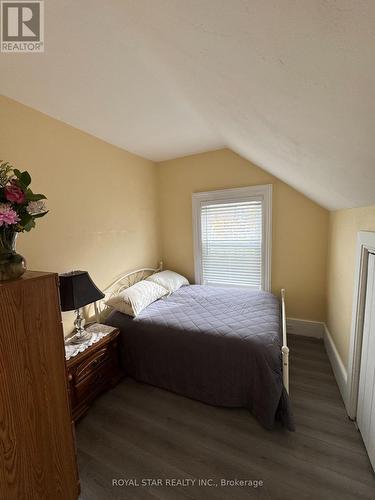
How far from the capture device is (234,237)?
3.28 metres

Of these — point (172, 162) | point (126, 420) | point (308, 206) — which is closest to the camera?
point (126, 420)

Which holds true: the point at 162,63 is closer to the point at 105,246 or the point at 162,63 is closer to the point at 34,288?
the point at 34,288

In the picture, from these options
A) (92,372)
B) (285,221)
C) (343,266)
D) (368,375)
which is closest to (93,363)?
(92,372)

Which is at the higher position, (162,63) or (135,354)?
(162,63)

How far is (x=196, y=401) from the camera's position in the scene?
200 centimetres

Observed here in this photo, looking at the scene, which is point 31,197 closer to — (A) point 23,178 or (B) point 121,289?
(A) point 23,178

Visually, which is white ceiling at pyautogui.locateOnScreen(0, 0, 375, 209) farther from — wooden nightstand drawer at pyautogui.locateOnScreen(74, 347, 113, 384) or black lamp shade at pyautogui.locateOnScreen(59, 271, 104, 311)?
wooden nightstand drawer at pyautogui.locateOnScreen(74, 347, 113, 384)

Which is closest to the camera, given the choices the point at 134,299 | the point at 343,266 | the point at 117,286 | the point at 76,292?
the point at 76,292

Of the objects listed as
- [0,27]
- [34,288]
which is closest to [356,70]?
[34,288]

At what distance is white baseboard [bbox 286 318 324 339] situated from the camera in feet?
9.62

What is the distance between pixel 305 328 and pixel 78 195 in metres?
3.36

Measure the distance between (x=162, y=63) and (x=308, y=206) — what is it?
8.04 ft

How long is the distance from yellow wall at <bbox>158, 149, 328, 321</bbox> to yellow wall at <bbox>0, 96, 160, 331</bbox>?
2.23 ft

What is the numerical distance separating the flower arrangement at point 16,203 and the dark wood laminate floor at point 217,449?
5.57 ft
